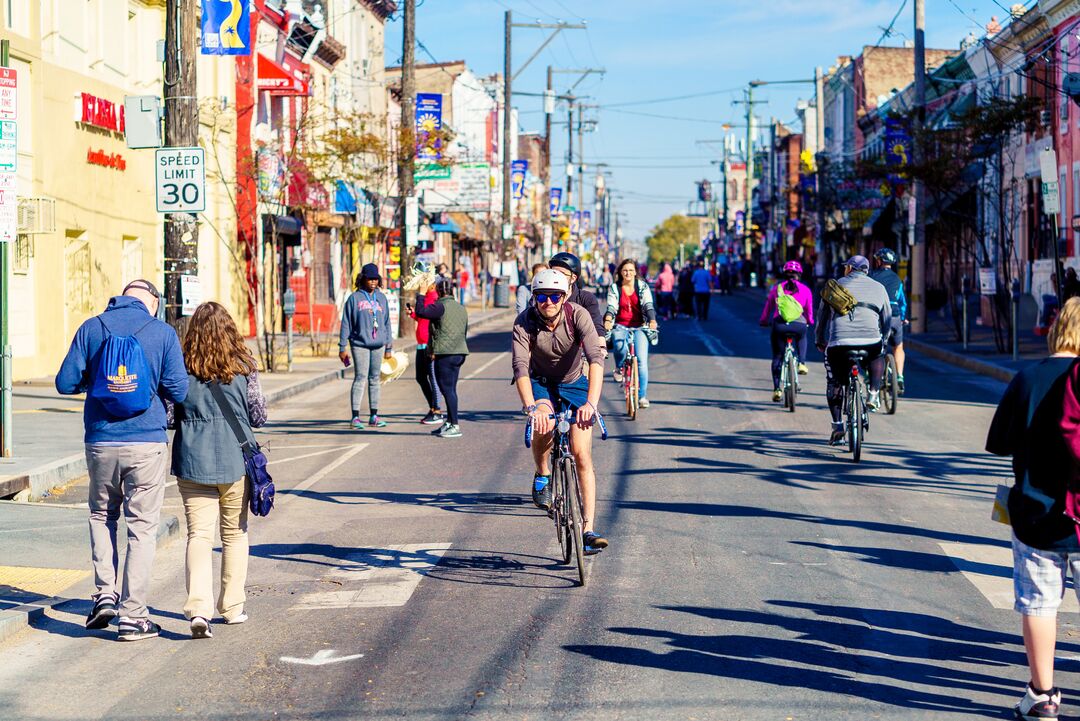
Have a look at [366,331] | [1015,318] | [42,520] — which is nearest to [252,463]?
[42,520]

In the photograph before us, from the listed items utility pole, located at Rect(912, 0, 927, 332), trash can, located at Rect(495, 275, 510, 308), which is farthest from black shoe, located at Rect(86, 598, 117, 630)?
trash can, located at Rect(495, 275, 510, 308)

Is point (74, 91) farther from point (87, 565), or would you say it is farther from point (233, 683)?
point (233, 683)

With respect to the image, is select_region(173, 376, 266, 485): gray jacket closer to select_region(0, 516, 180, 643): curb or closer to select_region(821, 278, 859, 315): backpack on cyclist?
select_region(0, 516, 180, 643): curb

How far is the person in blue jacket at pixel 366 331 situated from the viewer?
53.2ft

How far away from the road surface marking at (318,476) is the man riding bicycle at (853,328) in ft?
15.4

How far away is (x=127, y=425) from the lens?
288 inches

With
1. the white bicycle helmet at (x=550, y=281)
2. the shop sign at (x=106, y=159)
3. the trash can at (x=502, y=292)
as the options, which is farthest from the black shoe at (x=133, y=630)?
the trash can at (x=502, y=292)

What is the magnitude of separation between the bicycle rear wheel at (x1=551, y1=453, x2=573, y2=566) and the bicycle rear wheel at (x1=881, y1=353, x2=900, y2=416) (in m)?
9.09

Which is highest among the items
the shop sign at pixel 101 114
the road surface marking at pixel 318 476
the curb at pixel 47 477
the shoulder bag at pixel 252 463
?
the shop sign at pixel 101 114

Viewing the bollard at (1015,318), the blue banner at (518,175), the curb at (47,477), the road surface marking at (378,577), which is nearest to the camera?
the road surface marking at (378,577)

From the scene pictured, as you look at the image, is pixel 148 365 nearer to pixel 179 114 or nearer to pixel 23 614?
pixel 23 614

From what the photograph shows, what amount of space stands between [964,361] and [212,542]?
20.1m

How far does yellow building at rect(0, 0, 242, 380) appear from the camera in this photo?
2283cm

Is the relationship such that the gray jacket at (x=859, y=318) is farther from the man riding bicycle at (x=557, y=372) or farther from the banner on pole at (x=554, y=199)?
the banner on pole at (x=554, y=199)
